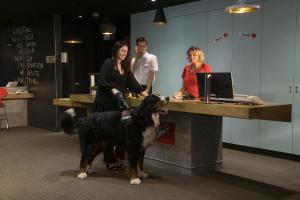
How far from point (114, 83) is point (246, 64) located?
2387 millimetres

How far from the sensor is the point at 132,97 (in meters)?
4.56

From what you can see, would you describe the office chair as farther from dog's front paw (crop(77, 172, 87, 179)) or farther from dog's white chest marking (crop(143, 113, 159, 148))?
dog's white chest marking (crop(143, 113, 159, 148))

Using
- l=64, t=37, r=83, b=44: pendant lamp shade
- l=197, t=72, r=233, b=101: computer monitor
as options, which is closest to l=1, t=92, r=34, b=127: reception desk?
l=64, t=37, r=83, b=44: pendant lamp shade

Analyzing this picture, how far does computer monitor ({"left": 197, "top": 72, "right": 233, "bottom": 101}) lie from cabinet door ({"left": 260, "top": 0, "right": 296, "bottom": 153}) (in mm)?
1851

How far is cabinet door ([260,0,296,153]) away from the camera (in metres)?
5.15

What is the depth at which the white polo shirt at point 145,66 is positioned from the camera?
16.6 ft

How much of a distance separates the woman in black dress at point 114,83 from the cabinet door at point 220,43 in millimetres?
2015

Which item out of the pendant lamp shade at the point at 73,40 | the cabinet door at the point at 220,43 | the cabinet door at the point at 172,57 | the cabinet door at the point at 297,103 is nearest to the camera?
the cabinet door at the point at 297,103

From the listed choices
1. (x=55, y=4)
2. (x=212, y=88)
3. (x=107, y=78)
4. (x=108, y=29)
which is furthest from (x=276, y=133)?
(x=55, y=4)

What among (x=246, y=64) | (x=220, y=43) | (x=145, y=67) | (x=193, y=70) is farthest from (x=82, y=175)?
(x=220, y=43)

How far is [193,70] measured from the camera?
4691 millimetres

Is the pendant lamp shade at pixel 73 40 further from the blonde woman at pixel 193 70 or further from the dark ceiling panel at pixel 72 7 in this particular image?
the blonde woman at pixel 193 70

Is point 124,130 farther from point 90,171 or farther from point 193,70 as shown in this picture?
point 193,70

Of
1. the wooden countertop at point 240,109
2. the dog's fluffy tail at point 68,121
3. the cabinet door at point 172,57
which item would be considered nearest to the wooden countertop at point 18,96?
the cabinet door at point 172,57
